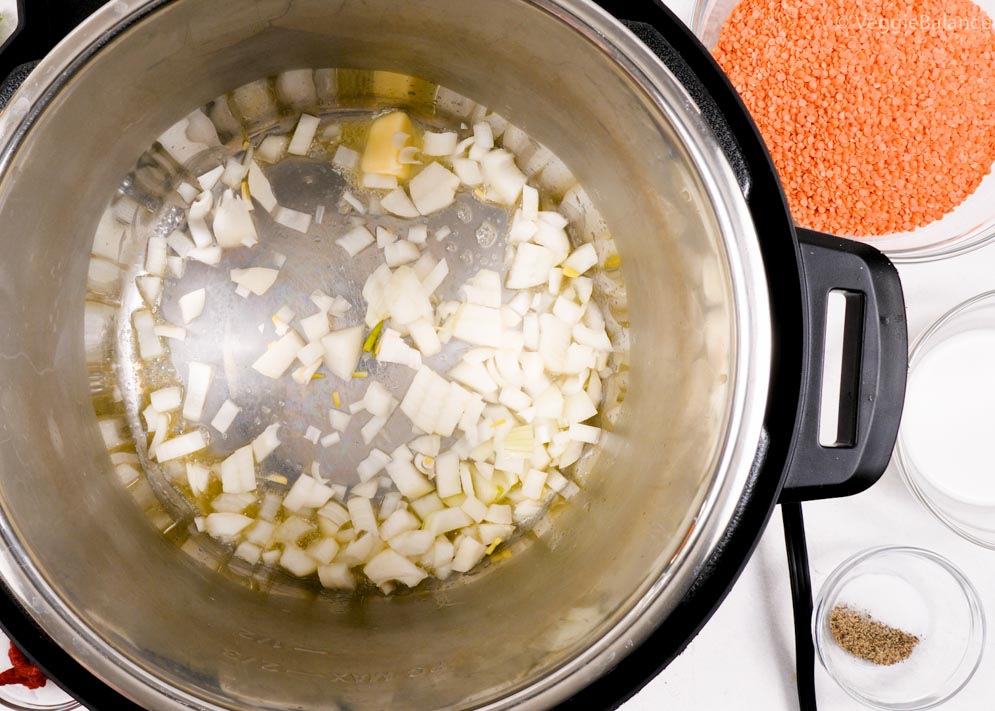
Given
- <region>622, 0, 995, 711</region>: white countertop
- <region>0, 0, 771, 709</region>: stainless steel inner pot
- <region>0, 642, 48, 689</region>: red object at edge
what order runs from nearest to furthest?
<region>0, 0, 771, 709</region>: stainless steel inner pot
<region>0, 642, 48, 689</region>: red object at edge
<region>622, 0, 995, 711</region>: white countertop

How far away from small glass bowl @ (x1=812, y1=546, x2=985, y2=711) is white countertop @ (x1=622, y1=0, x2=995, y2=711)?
1.1 inches

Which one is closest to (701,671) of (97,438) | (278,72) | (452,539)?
(452,539)

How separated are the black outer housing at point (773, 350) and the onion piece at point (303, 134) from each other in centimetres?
29

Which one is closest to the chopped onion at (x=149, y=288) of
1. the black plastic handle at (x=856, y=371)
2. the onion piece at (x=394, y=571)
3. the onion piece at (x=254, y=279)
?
the onion piece at (x=254, y=279)

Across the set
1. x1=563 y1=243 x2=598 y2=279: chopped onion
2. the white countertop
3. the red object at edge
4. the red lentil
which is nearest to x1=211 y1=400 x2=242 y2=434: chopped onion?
the red object at edge

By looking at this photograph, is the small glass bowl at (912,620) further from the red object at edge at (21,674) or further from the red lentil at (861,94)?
the red object at edge at (21,674)

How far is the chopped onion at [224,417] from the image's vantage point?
930 mm

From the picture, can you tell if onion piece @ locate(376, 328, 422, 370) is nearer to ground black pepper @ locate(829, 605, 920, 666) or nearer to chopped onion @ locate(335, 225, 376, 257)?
chopped onion @ locate(335, 225, 376, 257)

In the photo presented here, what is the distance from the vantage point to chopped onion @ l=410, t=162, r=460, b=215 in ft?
3.10

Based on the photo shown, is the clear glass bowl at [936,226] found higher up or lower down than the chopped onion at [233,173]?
higher up

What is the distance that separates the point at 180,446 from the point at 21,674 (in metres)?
0.33

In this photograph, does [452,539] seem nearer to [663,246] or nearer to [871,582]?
[663,246]

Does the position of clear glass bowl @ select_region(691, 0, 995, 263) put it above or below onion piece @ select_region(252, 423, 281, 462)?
above

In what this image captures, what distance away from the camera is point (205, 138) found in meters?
0.90
